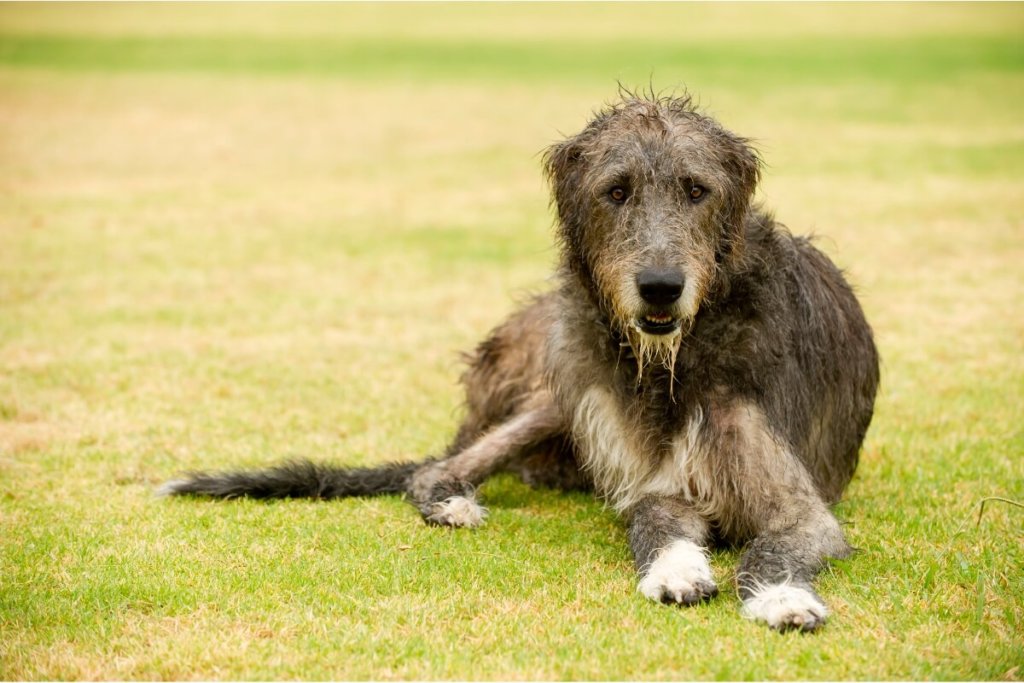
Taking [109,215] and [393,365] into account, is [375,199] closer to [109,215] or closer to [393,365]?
[109,215]

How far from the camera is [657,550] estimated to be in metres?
6.32

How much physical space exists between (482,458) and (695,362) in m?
1.85

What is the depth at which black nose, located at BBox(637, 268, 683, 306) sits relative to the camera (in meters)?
6.06

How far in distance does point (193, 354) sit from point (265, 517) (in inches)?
189

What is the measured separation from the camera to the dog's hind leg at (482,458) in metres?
7.63

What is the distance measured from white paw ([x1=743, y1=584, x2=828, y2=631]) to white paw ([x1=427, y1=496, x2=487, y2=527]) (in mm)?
2088

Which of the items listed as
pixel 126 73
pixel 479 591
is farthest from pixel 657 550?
pixel 126 73

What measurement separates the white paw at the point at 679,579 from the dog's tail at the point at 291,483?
237 cm

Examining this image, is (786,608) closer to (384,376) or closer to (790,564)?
(790,564)

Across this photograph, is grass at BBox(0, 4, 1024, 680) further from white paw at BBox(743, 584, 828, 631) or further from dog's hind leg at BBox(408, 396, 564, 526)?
dog's hind leg at BBox(408, 396, 564, 526)

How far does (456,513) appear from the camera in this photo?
24.1 feet

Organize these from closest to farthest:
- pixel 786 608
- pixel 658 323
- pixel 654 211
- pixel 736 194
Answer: pixel 786 608
pixel 658 323
pixel 654 211
pixel 736 194

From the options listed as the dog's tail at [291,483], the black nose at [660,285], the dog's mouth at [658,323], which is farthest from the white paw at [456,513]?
the black nose at [660,285]

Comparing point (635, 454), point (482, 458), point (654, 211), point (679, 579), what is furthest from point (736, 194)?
point (482, 458)
